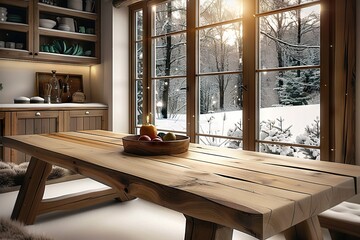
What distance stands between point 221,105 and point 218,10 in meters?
0.97

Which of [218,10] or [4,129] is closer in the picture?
[218,10]

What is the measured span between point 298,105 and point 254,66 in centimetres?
55

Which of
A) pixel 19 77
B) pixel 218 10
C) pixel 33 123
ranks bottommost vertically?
pixel 33 123

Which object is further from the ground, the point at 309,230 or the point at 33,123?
the point at 33,123

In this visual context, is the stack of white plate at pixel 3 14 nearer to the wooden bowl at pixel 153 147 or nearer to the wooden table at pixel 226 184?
the wooden table at pixel 226 184

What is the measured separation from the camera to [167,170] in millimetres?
1344

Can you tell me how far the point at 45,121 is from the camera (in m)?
4.04

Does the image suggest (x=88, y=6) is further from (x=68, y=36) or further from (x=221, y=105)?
(x=221, y=105)

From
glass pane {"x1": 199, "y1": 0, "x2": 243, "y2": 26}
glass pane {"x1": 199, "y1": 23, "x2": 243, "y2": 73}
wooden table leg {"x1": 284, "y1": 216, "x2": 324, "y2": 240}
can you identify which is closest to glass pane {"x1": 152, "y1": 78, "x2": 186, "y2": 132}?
glass pane {"x1": 199, "y1": 23, "x2": 243, "y2": 73}

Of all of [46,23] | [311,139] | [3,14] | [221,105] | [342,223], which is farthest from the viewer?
[46,23]

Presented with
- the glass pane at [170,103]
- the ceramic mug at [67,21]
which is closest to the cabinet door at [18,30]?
the ceramic mug at [67,21]

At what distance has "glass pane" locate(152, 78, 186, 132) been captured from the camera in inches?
152

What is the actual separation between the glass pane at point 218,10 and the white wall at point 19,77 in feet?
7.34

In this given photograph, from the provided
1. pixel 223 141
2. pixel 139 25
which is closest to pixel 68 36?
pixel 139 25
